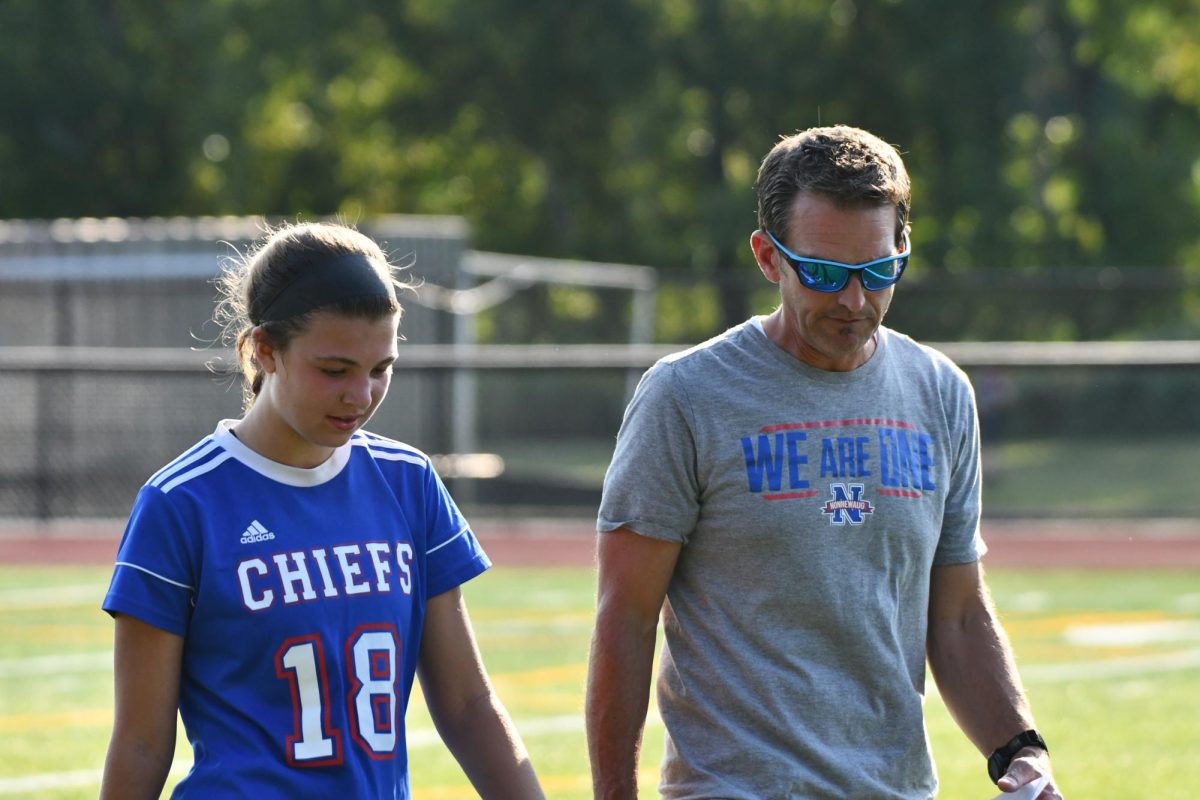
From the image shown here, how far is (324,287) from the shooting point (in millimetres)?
3426

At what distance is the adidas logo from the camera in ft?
11.1

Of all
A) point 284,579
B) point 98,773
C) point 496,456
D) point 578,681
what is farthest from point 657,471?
point 496,456

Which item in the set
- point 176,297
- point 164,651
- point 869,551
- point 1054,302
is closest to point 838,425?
point 869,551

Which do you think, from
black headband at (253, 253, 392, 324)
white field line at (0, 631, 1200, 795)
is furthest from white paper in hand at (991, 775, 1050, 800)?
white field line at (0, 631, 1200, 795)

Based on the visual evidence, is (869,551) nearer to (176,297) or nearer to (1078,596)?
(1078,596)

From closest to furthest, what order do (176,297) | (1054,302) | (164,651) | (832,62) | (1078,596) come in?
1. (164,651)
2. (1078,596)
3. (176,297)
4. (1054,302)
5. (832,62)

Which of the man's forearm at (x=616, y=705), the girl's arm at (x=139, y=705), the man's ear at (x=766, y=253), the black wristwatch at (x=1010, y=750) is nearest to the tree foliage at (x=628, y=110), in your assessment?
the black wristwatch at (x=1010, y=750)

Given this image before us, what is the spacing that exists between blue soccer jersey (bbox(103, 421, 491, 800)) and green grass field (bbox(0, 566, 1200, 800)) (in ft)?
15.7

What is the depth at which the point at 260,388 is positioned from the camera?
3676 millimetres

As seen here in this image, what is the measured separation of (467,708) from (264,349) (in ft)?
2.62

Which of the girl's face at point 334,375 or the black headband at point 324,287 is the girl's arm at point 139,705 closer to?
the girl's face at point 334,375

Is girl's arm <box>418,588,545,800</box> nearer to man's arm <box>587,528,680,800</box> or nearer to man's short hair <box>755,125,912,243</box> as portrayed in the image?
man's arm <box>587,528,680,800</box>

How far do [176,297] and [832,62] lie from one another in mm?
24734

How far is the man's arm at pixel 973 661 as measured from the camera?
413 cm
